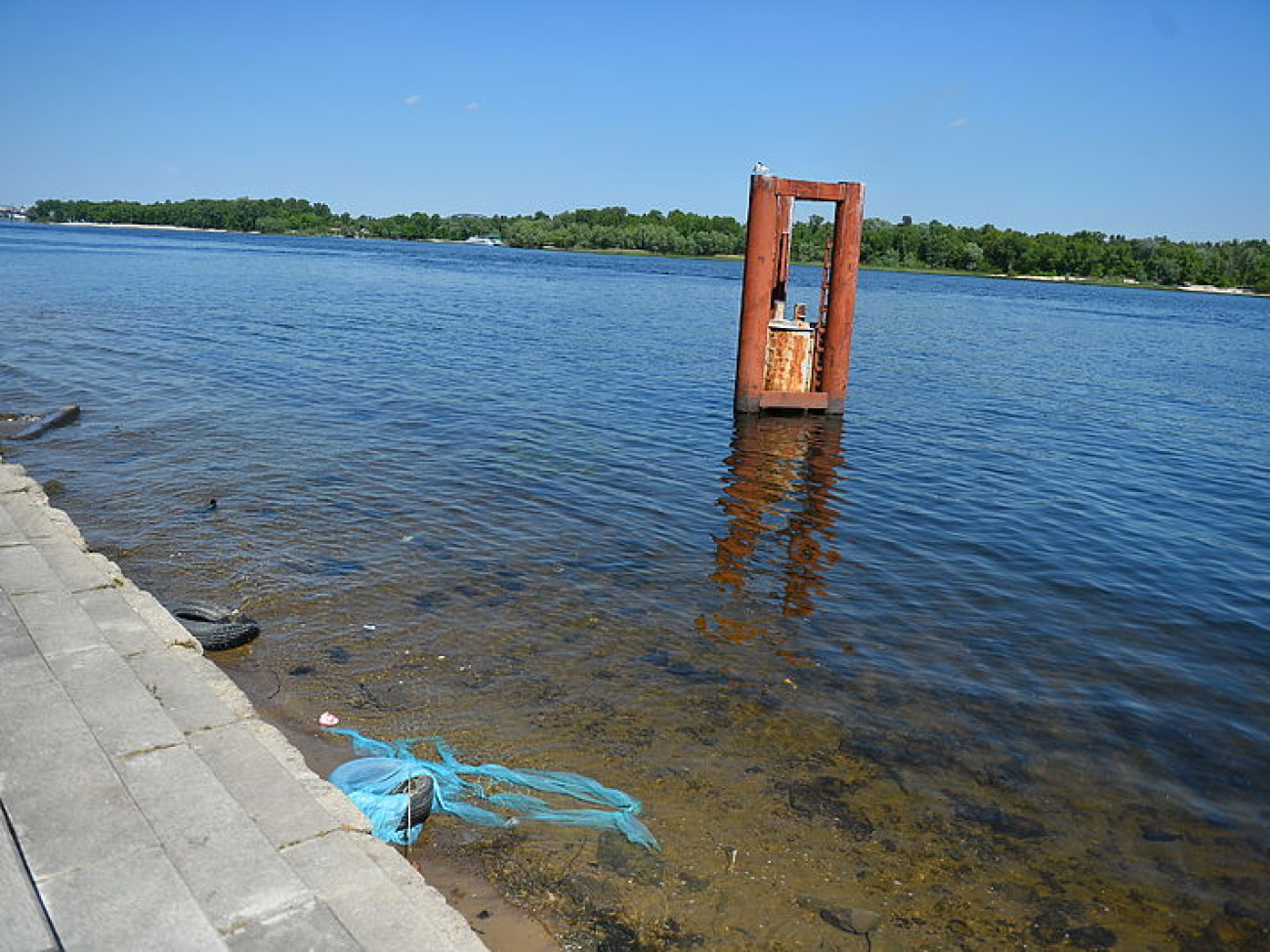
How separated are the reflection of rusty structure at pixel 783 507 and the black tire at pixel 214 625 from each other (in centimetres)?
530

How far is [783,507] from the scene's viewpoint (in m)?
14.5

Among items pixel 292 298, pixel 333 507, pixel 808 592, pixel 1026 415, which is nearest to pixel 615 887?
pixel 808 592

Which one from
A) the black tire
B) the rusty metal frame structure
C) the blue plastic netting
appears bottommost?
the blue plastic netting

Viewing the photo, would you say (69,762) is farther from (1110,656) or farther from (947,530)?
(947,530)

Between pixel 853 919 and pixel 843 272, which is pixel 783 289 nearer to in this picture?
pixel 843 272

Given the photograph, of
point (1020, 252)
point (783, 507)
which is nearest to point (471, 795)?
point (783, 507)

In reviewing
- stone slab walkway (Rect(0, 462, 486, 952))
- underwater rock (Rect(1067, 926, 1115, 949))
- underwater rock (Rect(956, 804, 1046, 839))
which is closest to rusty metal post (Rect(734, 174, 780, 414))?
underwater rock (Rect(956, 804, 1046, 839))

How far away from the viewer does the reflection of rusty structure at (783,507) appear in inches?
443

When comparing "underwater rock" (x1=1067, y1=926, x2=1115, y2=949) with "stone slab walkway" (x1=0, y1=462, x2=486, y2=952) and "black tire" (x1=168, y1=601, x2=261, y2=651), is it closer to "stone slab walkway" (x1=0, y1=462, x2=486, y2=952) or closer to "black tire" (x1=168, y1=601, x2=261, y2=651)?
"stone slab walkway" (x1=0, y1=462, x2=486, y2=952)

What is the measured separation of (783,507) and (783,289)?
7.39 metres

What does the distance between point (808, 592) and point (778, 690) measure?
8.91ft

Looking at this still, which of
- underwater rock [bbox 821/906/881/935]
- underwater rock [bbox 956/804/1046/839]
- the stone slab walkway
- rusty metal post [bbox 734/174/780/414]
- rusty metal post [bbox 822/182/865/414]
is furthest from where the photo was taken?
rusty metal post [bbox 822/182/865/414]

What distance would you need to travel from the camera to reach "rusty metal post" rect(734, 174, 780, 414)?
18.8m

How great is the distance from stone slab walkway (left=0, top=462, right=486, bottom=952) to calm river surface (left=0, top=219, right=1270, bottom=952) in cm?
115
